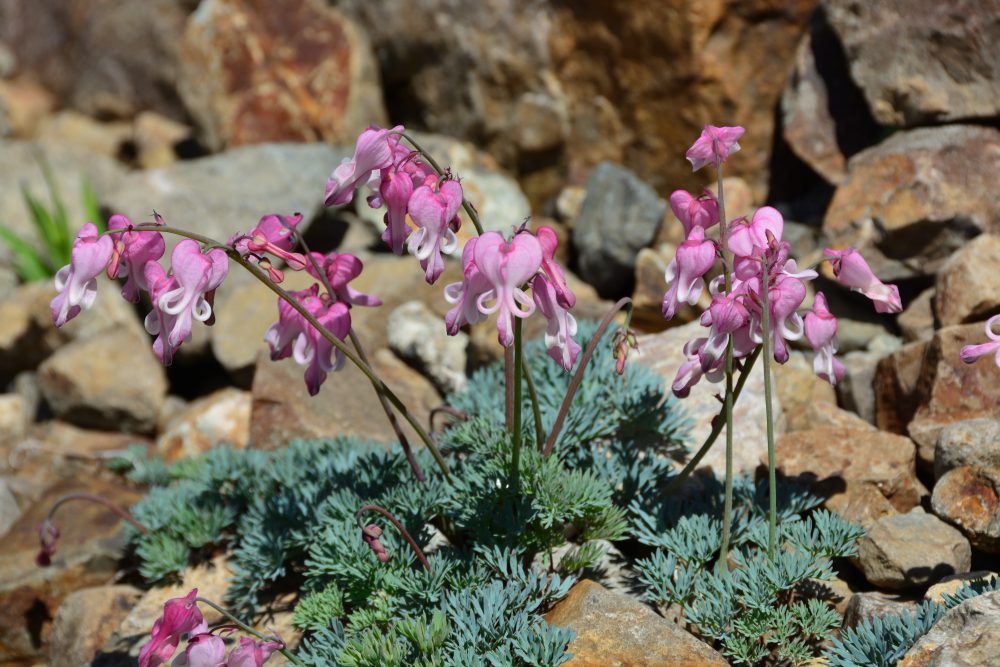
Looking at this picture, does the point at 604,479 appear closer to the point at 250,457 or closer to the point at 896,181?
the point at 250,457

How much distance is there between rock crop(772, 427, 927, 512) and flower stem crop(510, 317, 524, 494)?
1.37 meters

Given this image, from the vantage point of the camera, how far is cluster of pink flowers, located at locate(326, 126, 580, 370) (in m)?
2.78

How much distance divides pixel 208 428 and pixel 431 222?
13.3 feet

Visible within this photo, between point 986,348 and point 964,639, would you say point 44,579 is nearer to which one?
point 964,639

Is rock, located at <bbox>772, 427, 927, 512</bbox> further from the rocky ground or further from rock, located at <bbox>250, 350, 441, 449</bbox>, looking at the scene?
rock, located at <bbox>250, 350, 441, 449</bbox>

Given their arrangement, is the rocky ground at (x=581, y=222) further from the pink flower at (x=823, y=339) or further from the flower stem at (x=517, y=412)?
the pink flower at (x=823, y=339)

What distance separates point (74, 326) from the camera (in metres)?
7.81

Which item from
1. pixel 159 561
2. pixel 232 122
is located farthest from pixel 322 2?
pixel 159 561

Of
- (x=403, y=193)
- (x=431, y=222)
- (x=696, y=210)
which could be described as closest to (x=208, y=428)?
(x=403, y=193)

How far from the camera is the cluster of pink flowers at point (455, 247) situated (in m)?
2.78

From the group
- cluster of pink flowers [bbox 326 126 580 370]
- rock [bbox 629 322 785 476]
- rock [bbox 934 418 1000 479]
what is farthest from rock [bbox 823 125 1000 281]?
cluster of pink flowers [bbox 326 126 580 370]

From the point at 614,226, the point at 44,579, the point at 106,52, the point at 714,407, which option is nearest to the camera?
the point at 714,407

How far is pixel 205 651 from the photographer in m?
3.02

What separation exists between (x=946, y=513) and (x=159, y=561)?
3.34 metres
